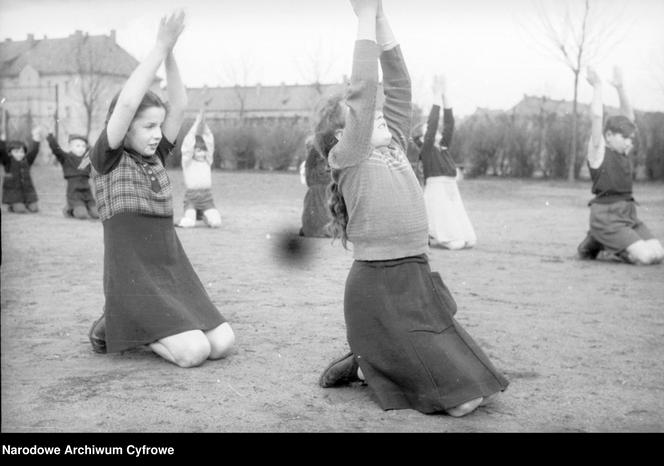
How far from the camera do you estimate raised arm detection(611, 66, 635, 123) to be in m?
7.79

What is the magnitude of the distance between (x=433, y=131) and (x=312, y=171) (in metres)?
2.14

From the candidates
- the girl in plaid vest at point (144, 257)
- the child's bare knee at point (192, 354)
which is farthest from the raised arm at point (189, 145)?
the child's bare knee at point (192, 354)

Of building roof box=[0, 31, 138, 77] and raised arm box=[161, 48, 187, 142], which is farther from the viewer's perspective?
raised arm box=[161, 48, 187, 142]

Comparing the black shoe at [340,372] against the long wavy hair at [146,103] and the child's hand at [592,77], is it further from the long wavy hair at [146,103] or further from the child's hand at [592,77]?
the child's hand at [592,77]

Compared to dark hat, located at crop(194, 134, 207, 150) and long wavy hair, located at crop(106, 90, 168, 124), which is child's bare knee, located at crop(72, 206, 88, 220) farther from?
long wavy hair, located at crop(106, 90, 168, 124)

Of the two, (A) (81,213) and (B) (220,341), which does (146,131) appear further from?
(A) (81,213)

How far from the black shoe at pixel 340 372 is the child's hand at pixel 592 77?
4604 millimetres

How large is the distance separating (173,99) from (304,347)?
1535 mm

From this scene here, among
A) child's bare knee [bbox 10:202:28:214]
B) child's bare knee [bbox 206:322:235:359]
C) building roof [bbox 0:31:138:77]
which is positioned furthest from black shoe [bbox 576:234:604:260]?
child's bare knee [bbox 10:202:28:214]

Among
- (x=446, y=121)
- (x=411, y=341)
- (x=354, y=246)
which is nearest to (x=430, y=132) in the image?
(x=446, y=121)

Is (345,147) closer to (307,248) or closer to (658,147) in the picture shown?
(307,248)

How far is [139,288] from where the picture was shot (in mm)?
4129

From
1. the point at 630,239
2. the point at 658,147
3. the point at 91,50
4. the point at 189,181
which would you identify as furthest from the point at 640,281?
the point at 658,147

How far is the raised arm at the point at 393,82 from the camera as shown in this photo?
12.3 feet
